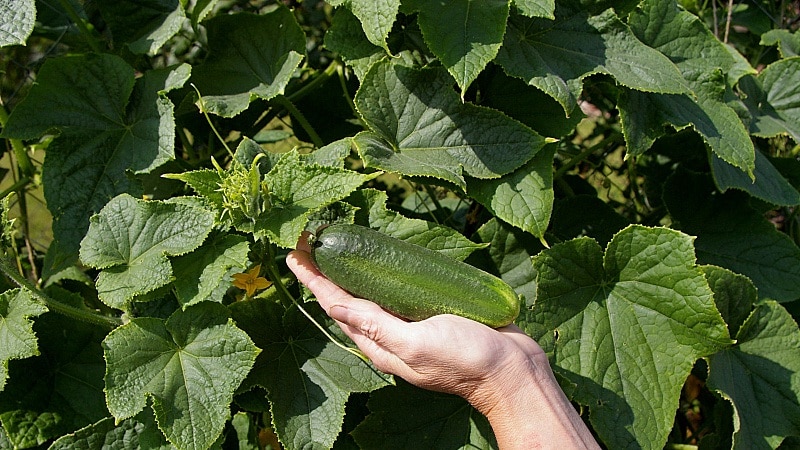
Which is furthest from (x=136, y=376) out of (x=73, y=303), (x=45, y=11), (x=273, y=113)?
(x=45, y=11)

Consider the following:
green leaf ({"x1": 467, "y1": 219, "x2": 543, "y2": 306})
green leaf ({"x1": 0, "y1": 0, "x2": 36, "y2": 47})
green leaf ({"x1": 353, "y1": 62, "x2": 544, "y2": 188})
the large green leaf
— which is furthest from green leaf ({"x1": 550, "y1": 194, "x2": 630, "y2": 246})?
green leaf ({"x1": 0, "y1": 0, "x2": 36, "y2": 47})

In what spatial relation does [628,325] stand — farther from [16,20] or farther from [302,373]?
[16,20]

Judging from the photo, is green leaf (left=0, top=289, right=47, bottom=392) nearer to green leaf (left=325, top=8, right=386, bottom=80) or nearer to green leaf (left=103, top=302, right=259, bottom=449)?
green leaf (left=103, top=302, right=259, bottom=449)

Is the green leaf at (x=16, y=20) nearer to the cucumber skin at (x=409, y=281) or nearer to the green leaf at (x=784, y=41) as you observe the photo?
the cucumber skin at (x=409, y=281)

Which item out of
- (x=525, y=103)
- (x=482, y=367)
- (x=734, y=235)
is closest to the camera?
(x=482, y=367)

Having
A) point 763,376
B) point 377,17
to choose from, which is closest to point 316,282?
point 377,17
